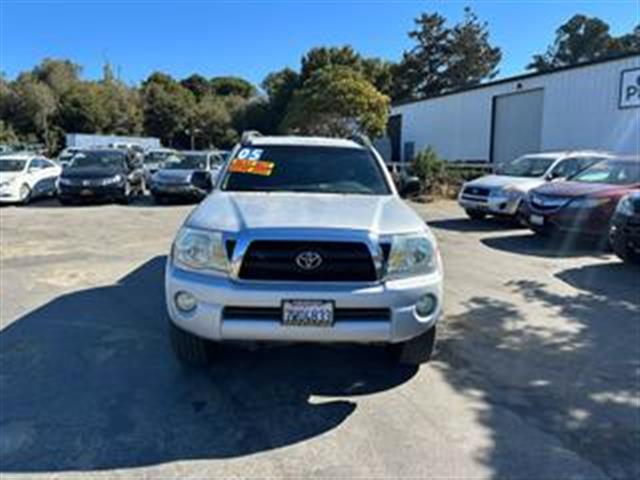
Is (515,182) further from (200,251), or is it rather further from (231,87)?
(231,87)

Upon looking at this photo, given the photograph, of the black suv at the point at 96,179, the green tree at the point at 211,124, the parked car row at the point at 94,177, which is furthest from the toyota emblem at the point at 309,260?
the green tree at the point at 211,124

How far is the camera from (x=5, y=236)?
1227 centimetres

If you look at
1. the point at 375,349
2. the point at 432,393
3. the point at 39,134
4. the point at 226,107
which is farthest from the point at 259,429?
the point at 226,107

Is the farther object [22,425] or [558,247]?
[558,247]

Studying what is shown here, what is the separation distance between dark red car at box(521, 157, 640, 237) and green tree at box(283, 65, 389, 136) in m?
20.0

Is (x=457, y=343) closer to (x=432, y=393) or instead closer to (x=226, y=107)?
(x=432, y=393)

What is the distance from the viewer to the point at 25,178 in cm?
1873

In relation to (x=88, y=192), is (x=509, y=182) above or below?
above

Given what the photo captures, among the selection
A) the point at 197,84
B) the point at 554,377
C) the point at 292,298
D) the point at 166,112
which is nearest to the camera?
the point at 292,298

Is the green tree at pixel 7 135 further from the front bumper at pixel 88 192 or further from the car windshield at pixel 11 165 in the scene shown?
the front bumper at pixel 88 192

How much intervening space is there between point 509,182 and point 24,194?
43.8 ft

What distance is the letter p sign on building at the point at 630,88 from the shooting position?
20.2 m

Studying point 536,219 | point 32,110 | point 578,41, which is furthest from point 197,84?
point 536,219

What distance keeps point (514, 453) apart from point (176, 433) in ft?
6.55
